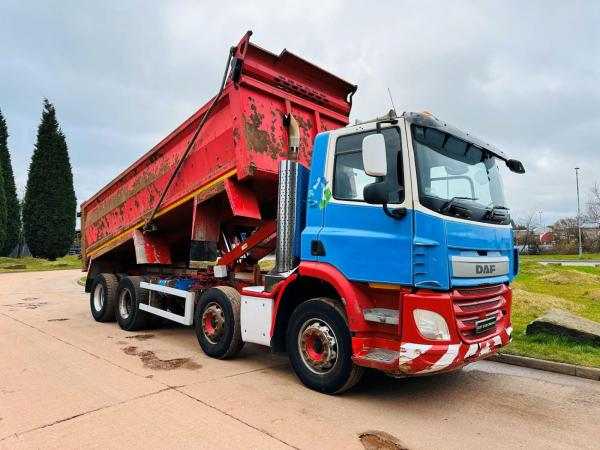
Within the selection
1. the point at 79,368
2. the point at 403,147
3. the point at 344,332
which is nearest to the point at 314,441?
the point at 344,332

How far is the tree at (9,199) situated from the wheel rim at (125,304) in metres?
38.8

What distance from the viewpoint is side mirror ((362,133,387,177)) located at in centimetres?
405

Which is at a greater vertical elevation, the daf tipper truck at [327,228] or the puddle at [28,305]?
the daf tipper truck at [327,228]

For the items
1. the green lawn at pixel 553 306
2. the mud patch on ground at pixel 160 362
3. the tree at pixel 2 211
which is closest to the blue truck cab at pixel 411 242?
the green lawn at pixel 553 306

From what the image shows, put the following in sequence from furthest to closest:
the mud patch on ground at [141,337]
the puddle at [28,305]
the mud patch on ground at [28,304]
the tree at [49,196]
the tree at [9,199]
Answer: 1. the tree at [9,199]
2. the tree at [49,196]
3. the mud patch on ground at [28,304]
4. the puddle at [28,305]
5. the mud patch on ground at [141,337]

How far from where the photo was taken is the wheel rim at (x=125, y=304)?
8086 millimetres

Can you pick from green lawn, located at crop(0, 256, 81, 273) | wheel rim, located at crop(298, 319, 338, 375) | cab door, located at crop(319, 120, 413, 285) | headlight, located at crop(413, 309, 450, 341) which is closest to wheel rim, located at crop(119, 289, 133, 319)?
wheel rim, located at crop(298, 319, 338, 375)

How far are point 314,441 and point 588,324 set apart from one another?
520 centimetres

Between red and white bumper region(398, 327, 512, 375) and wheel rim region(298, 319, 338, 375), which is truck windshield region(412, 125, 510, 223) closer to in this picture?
red and white bumper region(398, 327, 512, 375)

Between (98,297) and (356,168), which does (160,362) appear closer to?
(356,168)

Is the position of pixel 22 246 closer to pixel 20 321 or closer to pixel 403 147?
pixel 20 321

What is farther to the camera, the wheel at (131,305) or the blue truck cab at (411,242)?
the wheel at (131,305)

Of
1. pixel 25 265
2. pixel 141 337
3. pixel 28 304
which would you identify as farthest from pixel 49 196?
pixel 141 337

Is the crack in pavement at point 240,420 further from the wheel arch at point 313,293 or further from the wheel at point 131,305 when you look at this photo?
the wheel at point 131,305
